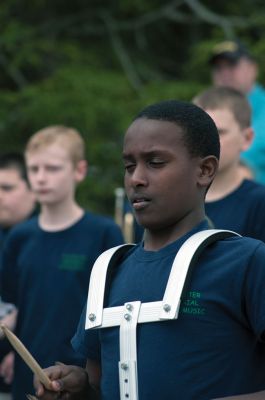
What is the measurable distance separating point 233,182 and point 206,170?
162cm

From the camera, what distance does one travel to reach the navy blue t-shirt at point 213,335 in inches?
109

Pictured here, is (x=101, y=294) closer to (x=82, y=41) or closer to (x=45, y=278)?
(x=45, y=278)

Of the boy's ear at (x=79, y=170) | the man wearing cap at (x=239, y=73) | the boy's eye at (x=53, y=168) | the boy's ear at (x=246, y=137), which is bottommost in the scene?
the boy's ear at (x=79, y=170)

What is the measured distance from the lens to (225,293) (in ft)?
9.18

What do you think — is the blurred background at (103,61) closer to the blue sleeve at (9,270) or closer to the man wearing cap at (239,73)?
the man wearing cap at (239,73)

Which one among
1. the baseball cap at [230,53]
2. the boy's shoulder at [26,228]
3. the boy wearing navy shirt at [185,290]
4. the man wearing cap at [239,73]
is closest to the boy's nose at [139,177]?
the boy wearing navy shirt at [185,290]

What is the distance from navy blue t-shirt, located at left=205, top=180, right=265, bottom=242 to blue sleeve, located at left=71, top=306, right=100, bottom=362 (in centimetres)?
130

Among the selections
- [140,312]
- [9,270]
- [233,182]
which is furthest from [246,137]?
[140,312]

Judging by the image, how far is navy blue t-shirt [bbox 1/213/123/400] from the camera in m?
5.52

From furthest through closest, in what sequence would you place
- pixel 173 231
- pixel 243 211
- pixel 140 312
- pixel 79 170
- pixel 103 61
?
pixel 103 61 < pixel 79 170 < pixel 243 211 < pixel 173 231 < pixel 140 312

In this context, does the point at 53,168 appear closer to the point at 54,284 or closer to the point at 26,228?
the point at 26,228

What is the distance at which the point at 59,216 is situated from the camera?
19.0ft

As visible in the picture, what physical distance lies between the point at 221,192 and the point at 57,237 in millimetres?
1398

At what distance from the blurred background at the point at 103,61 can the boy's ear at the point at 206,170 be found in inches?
225
